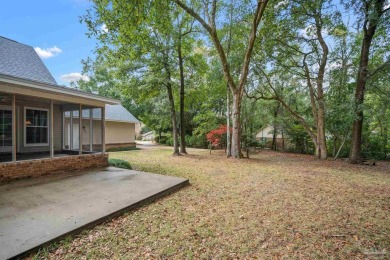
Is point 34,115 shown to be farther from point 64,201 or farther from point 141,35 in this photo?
point 64,201

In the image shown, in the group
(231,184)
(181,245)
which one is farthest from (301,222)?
(231,184)

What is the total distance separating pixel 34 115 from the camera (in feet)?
27.4

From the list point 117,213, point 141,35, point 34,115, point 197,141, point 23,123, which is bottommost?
point 117,213

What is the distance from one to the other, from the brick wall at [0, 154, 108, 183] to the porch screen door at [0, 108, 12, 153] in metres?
2.88

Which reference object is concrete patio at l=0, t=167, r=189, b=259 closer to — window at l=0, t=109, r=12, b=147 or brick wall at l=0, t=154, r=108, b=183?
brick wall at l=0, t=154, r=108, b=183

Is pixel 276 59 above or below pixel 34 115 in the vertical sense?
above

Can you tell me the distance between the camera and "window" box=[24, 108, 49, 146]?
8.18 metres

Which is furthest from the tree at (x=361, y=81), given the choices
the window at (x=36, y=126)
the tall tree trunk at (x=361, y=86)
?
the window at (x=36, y=126)

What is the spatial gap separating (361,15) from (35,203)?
1202 centimetres

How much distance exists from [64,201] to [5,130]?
580 centimetres

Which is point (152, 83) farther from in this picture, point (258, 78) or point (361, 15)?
point (361, 15)

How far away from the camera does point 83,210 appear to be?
3.82 metres

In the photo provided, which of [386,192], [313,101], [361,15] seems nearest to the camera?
[386,192]

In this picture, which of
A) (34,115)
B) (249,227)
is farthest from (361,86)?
(34,115)
